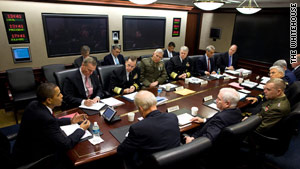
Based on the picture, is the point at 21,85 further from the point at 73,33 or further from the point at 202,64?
the point at 202,64

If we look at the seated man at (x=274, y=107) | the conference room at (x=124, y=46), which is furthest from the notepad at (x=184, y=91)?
the seated man at (x=274, y=107)

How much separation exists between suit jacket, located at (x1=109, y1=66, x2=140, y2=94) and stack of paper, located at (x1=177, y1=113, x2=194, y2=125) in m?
1.17

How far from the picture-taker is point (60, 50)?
450 cm

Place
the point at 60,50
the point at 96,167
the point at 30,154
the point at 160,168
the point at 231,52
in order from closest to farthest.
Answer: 1. the point at 160,168
2. the point at 30,154
3. the point at 96,167
4. the point at 60,50
5. the point at 231,52

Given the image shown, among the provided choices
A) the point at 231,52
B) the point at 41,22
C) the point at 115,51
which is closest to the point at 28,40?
the point at 41,22

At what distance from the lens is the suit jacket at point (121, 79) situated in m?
3.34

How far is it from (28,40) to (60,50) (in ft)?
2.12

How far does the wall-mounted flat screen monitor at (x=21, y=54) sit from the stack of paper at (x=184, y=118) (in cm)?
352

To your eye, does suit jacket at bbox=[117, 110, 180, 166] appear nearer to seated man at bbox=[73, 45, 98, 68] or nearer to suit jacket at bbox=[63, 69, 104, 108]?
suit jacket at bbox=[63, 69, 104, 108]

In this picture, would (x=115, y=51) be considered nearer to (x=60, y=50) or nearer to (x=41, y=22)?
(x=60, y=50)

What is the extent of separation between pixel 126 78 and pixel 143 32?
274 cm

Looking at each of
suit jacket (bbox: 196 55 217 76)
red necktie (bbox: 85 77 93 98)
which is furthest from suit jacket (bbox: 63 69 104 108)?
suit jacket (bbox: 196 55 217 76)

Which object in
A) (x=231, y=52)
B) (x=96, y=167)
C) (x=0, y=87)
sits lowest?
(x=96, y=167)

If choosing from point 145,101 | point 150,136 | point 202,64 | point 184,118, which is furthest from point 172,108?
point 202,64
